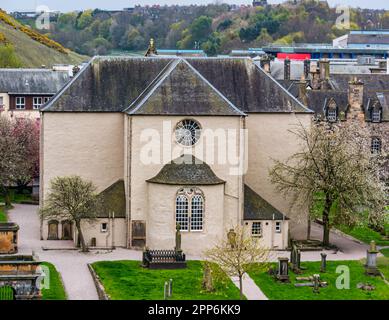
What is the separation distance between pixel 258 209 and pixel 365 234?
9.19 m

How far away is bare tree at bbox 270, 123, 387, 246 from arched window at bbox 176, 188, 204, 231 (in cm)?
732

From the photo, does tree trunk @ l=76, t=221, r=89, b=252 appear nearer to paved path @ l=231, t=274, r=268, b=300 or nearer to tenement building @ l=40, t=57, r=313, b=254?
tenement building @ l=40, t=57, r=313, b=254

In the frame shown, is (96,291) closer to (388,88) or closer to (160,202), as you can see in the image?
(160,202)

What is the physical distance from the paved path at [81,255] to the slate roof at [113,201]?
267 centimetres

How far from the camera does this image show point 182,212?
237 feet

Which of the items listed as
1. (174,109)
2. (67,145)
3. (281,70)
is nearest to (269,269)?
(174,109)

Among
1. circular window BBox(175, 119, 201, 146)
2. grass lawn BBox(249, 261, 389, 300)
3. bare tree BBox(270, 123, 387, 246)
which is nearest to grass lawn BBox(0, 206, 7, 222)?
circular window BBox(175, 119, 201, 146)

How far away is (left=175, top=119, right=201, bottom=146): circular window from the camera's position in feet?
244

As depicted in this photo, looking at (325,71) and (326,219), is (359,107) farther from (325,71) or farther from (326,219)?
(326,219)

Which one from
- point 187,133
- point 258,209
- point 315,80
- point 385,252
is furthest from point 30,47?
point 385,252

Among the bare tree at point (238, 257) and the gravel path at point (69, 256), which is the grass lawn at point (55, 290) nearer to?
the gravel path at point (69, 256)

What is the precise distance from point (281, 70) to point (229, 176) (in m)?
73.1

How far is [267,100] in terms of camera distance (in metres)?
79.4
